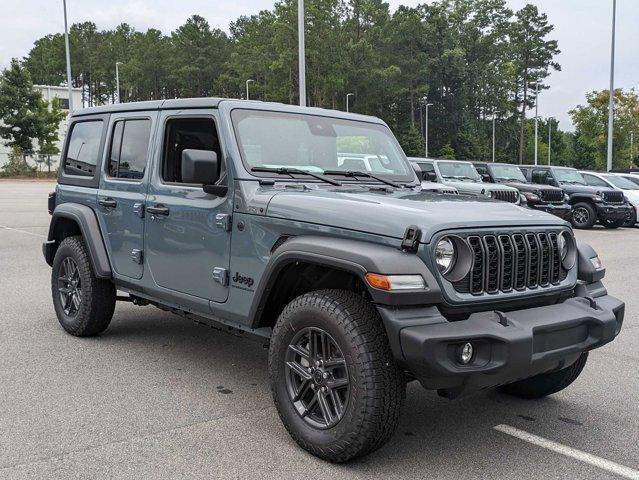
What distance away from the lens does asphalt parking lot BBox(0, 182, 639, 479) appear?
136 inches

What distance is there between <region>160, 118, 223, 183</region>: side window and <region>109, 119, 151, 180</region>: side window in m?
0.27

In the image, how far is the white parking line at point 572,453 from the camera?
3.46m

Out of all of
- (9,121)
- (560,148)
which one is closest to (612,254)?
(9,121)

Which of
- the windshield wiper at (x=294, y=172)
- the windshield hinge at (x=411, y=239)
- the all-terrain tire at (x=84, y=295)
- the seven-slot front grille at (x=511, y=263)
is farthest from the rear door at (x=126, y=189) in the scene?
the seven-slot front grille at (x=511, y=263)

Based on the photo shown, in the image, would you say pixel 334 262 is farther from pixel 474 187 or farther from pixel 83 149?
pixel 474 187

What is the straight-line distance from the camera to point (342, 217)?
3.57 meters

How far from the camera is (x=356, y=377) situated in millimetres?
3256

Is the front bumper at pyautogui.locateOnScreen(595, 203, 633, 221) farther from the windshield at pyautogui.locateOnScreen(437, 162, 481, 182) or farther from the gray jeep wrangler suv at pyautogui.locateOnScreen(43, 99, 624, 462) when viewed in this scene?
the gray jeep wrangler suv at pyautogui.locateOnScreen(43, 99, 624, 462)

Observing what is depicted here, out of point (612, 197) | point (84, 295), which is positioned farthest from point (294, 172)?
point (612, 197)

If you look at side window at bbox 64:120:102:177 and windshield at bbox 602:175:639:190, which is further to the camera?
windshield at bbox 602:175:639:190

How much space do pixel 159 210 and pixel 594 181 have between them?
1859cm

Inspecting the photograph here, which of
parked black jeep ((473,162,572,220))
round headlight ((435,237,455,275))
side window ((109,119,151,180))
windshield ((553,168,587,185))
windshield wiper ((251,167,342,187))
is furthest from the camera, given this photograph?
windshield ((553,168,587,185))

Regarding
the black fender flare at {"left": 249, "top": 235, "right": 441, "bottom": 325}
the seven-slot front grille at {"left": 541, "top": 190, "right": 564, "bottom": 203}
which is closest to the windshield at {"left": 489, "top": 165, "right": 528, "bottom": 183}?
the seven-slot front grille at {"left": 541, "top": 190, "right": 564, "bottom": 203}

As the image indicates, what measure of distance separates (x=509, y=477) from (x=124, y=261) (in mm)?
3265
